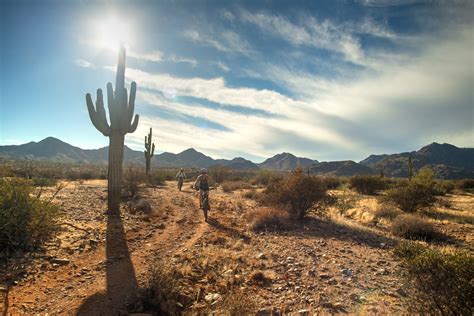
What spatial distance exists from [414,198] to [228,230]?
10894mm

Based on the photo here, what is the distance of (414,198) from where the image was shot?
13711 millimetres

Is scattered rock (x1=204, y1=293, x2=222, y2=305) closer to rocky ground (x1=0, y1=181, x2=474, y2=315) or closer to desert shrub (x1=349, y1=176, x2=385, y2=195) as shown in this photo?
rocky ground (x1=0, y1=181, x2=474, y2=315)

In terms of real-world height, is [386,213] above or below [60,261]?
above

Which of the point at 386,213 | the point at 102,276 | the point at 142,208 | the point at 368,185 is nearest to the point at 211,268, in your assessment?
the point at 102,276

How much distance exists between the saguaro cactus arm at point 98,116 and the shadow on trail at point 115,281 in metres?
4.82

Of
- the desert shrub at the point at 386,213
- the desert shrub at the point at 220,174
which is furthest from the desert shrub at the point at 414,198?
the desert shrub at the point at 220,174

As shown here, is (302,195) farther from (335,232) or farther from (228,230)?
(228,230)

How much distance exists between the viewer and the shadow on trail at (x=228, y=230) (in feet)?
26.4

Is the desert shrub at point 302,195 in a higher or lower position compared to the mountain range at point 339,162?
lower

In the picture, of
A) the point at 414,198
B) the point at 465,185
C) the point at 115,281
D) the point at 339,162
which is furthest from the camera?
the point at 339,162

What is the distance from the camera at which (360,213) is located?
12.6 meters

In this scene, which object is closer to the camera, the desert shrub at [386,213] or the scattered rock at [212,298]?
the scattered rock at [212,298]

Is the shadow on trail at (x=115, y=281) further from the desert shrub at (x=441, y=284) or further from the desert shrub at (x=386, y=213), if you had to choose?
the desert shrub at (x=386, y=213)

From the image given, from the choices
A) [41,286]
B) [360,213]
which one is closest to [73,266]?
[41,286]
